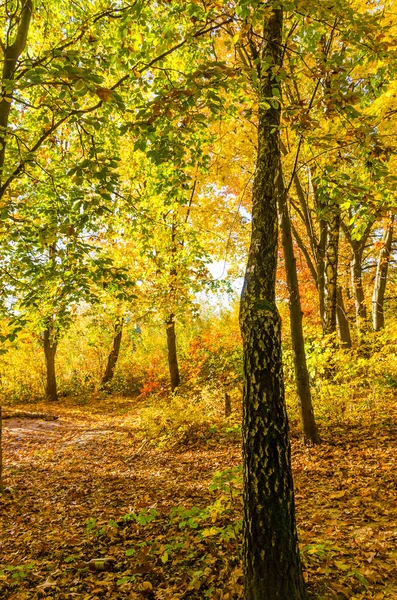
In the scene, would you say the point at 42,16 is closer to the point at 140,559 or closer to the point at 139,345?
the point at 140,559

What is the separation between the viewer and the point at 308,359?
9523 mm

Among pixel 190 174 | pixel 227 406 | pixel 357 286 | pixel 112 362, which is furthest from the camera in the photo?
pixel 112 362

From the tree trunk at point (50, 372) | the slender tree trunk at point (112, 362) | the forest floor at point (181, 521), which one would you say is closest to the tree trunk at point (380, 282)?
the forest floor at point (181, 521)

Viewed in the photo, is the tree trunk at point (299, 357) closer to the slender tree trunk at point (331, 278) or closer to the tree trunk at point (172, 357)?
the slender tree trunk at point (331, 278)

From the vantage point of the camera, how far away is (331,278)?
10375mm

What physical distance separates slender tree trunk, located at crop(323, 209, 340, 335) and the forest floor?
2.79 m

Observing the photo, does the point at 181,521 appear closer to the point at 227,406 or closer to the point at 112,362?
the point at 227,406

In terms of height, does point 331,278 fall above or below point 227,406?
above

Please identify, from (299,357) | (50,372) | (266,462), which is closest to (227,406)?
(299,357)

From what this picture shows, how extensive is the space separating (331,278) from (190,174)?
5.10 m

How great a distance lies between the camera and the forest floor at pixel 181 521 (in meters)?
3.55

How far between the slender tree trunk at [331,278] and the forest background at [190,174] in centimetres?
5

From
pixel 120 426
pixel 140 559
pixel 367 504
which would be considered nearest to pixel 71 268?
pixel 140 559

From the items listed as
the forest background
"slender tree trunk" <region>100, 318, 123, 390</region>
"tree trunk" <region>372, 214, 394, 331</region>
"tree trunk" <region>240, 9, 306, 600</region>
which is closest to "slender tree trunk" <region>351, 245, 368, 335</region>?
the forest background
